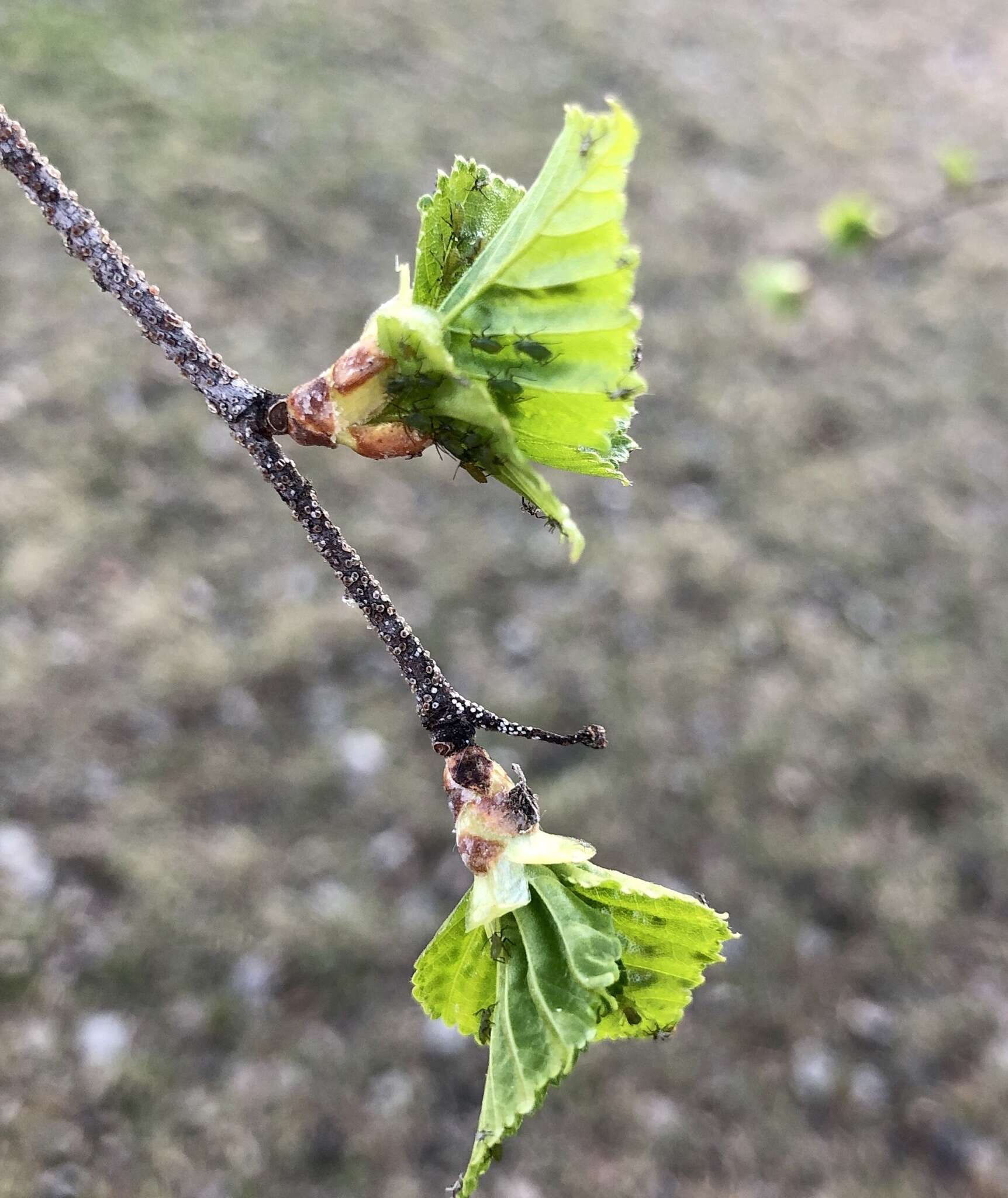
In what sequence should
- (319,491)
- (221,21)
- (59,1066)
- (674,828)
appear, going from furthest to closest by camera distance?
(221,21) → (319,491) → (674,828) → (59,1066)

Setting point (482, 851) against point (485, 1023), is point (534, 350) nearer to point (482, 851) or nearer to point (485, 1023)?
point (482, 851)

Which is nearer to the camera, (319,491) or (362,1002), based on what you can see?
(362,1002)

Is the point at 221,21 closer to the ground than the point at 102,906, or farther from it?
farther from it

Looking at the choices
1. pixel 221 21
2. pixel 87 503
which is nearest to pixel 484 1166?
pixel 87 503

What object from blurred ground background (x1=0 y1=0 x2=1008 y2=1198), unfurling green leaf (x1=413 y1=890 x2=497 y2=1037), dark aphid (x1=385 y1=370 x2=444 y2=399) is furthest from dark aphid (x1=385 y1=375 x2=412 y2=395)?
blurred ground background (x1=0 y1=0 x2=1008 y2=1198)

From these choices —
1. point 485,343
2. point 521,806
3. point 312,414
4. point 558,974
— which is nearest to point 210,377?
point 312,414

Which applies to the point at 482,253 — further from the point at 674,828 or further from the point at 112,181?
the point at 112,181

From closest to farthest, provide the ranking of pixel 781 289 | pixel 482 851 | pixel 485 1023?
pixel 482 851 → pixel 485 1023 → pixel 781 289
